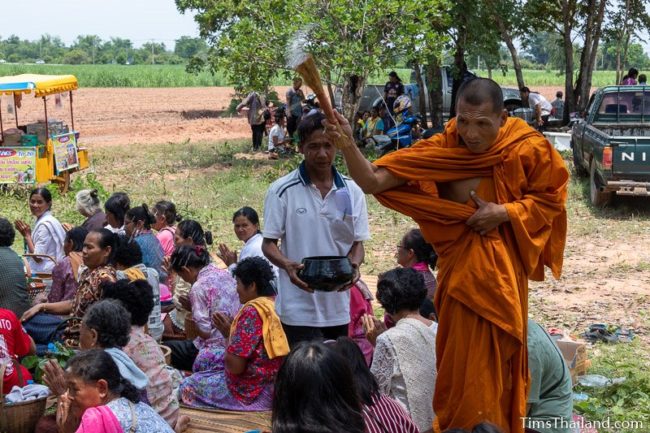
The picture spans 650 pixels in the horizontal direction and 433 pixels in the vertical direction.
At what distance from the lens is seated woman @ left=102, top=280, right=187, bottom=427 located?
15.6ft

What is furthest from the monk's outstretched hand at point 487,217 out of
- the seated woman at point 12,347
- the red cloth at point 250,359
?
the seated woman at point 12,347

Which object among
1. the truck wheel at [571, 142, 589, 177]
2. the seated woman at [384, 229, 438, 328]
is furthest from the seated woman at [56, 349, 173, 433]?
the truck wheel at [571, 142, 589, 177]

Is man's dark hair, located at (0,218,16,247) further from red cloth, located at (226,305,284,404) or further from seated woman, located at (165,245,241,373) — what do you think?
red cloth, located at (226,305,284,404)

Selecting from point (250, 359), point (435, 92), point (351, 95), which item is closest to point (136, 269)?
point (250, 359)

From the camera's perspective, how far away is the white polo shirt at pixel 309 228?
181 inches

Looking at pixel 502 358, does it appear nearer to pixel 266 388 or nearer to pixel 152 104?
pixel 266 388

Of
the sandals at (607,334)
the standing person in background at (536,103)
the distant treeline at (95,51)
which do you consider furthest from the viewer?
the distant treeline at (95,51)

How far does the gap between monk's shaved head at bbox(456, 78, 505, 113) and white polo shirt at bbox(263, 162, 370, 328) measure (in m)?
1.06

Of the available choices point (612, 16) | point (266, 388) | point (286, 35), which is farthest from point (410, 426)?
point (612, 16)

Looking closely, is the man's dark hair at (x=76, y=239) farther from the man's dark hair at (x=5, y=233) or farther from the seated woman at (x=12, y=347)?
the seated woman at (x=12, y=347)

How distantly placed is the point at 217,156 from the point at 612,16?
11.2 meters

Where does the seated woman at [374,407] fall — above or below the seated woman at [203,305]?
above

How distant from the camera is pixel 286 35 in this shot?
46.4 ft

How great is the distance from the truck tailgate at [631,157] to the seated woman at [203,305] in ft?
21.1
